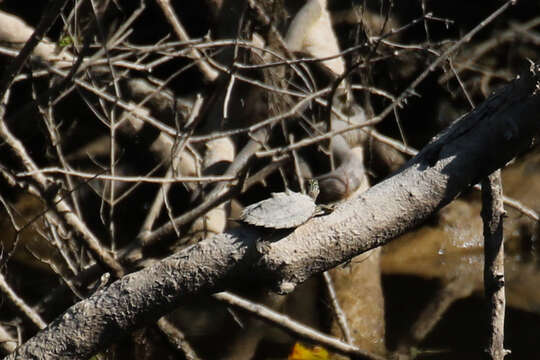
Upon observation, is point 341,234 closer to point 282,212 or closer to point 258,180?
point 282,212

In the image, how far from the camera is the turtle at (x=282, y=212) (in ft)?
5.26

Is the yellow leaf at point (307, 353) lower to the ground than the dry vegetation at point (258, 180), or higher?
lower

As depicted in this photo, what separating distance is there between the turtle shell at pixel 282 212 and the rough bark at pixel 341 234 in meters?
0.04

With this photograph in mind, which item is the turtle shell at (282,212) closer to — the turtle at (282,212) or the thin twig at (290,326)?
the turtle at (282,212)

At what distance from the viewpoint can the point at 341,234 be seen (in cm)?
165

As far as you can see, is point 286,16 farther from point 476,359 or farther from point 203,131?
point 476,359

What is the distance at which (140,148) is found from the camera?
3.83m

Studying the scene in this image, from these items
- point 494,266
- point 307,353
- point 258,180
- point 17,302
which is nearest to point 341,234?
point 494,266

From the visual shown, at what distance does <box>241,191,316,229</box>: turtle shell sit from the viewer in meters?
1.60

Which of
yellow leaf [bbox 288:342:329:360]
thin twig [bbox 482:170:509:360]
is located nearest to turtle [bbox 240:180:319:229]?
thin twig [bbox 482:170:509:360]

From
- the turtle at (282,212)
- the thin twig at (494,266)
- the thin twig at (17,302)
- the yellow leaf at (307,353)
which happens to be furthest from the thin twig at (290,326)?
the turtle at (282,212)

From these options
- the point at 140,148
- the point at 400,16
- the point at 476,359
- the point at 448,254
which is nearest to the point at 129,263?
the point at 140,148

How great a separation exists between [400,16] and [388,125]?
794 mm

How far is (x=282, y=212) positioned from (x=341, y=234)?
158 millimetres
